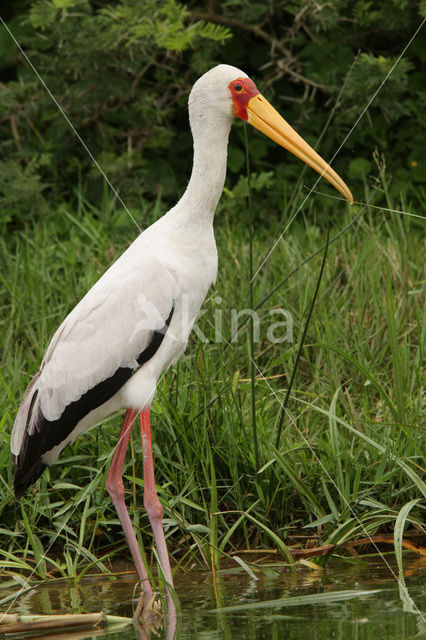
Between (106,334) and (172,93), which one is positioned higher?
(106,334)

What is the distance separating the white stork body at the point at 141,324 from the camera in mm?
3348

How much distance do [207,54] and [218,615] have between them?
415 centimetres

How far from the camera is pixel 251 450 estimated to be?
3559mm

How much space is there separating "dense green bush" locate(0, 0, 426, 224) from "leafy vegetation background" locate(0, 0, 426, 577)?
2 centimetres

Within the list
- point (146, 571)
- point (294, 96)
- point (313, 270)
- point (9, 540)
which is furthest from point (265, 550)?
point (294, 96)

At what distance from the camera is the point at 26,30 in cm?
657

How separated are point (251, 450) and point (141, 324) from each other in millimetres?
637

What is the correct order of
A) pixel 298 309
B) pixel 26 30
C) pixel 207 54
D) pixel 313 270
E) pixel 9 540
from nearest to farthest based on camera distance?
pixel 9 540 → pixel 298 309 → pixel 313 270 → pixel 207 54 → pixel 26 30

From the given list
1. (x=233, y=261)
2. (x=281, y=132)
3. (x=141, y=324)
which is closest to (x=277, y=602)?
(x=141, y=324)

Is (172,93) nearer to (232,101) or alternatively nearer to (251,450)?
(232,101)

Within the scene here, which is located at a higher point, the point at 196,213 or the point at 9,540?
the point at 196,213

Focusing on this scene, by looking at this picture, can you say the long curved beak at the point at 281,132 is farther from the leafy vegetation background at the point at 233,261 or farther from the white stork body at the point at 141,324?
the leafy vegetation background at the point at 233,261

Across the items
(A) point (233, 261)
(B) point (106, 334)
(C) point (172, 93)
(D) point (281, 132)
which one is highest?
(D) point (281, 132)

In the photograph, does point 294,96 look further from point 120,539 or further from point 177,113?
point 120,539
